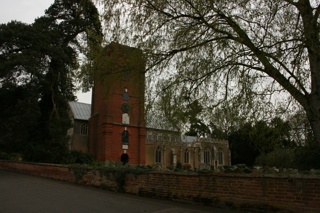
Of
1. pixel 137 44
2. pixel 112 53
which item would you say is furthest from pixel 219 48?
pixel 112 53

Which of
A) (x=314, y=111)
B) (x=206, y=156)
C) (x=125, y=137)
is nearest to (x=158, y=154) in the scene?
(x=125, y=137)

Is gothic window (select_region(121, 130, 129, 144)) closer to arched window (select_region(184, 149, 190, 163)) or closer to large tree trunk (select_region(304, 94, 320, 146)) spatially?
arched window (select_region(184, 149, 190, 163))

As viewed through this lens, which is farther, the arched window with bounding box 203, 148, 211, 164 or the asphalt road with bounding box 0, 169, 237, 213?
the arched window with bounding box 203, 148, 211, 164

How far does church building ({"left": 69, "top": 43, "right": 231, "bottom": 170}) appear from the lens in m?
9.05

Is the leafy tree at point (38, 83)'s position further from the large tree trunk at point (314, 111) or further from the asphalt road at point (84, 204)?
the large tree trunk at point (314, 111)

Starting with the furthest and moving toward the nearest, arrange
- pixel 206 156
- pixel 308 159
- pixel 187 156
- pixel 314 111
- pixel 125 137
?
1. pixel 206 156
2. pixel 187 156
3. pixel 125 137
4. pixel 308 159
5. pixel 314 111

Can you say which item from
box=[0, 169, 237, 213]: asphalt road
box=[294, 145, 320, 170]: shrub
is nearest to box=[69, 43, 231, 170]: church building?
box=[0, 169, 237, 213]: asphalt road

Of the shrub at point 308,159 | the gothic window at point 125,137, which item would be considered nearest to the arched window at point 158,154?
the gothic window at point 125,137

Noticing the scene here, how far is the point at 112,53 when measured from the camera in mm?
9164

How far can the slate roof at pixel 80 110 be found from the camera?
150 ft

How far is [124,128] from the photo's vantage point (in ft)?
134

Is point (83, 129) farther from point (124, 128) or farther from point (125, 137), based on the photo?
point (125, 137)

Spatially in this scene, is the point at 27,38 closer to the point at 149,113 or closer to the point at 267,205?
the point at 149,113

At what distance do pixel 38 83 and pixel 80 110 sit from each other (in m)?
22.3
